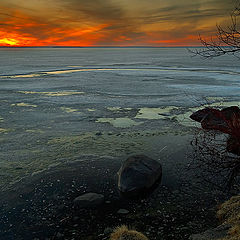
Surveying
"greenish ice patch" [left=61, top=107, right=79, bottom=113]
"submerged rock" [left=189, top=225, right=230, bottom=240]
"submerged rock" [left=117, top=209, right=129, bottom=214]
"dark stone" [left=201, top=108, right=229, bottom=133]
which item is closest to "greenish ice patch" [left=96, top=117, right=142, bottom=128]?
"greenish ice patch" [left=61, top=107, right=79, bottom=113]

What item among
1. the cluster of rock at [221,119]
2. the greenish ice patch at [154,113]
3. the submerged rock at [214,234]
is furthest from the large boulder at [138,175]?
the greenish ice patch at [154,113]

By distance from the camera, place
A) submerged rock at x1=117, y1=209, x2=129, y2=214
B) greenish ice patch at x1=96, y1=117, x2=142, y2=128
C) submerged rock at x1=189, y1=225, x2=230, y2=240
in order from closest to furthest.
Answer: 1. submerged rock at x1=189, y1=225, x2=230, y2=240
2. submerged rock at x1=117, y1=209, x2=129, y2=214
3. greenish ice patch at x1=96, y1=117, x2=142, y2=128

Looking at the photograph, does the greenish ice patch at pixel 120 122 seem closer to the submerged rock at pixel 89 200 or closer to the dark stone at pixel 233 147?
the dark stone at pixel 233 147

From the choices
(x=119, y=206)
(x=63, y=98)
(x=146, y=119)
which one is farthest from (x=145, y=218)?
(x=63, y=98)

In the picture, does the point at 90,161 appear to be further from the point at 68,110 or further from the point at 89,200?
the point at 68,110

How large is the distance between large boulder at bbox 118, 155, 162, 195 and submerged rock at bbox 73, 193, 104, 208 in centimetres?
77

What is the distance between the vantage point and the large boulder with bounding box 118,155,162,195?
7926 mm

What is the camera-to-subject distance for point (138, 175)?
324 inches

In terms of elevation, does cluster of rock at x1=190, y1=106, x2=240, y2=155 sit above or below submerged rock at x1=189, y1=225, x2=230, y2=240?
above

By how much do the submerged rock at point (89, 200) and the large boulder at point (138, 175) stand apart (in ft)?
2.52

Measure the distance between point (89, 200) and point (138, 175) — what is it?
169cm

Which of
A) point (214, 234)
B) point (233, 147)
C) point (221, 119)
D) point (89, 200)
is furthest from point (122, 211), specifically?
point (221, 119)

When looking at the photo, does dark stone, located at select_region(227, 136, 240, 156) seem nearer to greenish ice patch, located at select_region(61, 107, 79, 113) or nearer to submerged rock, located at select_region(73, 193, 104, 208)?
submerged rock, located at select_region(73, 193, 104, 208)

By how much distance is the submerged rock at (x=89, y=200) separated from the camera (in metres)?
7.32
